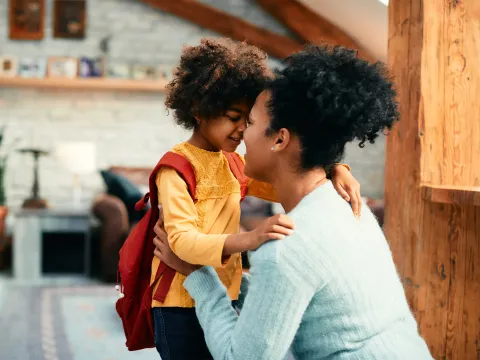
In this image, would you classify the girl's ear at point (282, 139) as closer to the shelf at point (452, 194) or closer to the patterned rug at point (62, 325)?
the shelf at point (452, 194)

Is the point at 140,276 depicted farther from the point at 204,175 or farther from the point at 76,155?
the point at 76,155

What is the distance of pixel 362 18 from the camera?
18.1 ft

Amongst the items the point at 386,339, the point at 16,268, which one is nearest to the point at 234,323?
the point at 386,339

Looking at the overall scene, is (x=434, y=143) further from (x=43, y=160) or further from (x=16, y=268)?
(x=43, y=160)

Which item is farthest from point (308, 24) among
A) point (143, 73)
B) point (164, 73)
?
point (143, 73)

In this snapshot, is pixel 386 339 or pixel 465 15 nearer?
pixel 386 339

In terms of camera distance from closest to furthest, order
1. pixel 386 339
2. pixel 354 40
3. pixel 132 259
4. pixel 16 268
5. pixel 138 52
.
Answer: pixel 386 339, pixel 132 259, pixel 16 268, pixel 354 40, pixel 138 52

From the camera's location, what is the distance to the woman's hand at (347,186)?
4.80ft

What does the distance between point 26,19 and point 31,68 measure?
1.62ft

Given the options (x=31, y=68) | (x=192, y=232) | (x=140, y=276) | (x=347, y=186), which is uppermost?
(x=31, y=68)

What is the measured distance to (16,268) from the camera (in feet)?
17.7

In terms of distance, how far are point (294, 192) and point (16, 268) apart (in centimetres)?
442

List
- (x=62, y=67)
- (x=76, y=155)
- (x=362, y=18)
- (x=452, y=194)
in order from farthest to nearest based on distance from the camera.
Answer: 1. (x=62, y=67)
2. (x=76, y=155)
3. (x=362, y=18)
4. (x=452, y=194)

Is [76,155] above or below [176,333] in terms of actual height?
above
